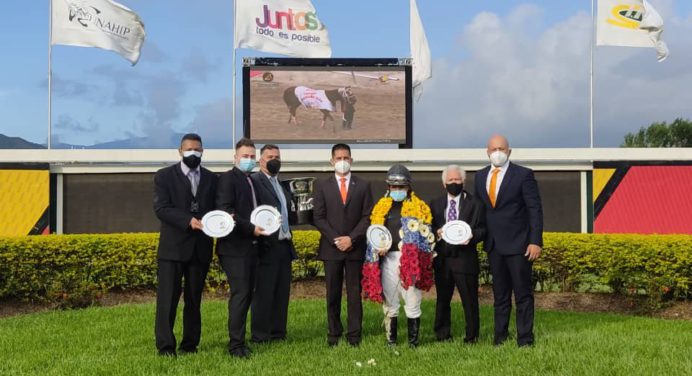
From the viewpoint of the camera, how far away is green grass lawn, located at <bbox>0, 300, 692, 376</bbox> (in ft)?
18.2

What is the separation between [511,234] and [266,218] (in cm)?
243

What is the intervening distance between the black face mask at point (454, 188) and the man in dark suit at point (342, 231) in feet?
2.73

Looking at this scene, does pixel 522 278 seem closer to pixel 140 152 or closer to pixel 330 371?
pixel 330 371

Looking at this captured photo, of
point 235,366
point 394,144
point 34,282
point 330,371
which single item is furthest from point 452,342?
point 394,144

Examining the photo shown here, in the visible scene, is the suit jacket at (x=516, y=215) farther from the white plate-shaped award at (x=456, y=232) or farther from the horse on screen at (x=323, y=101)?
the horse on screen at (x=323, y=101)

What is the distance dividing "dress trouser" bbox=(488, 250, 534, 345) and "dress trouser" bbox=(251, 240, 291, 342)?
225cm

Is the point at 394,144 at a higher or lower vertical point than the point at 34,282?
higher

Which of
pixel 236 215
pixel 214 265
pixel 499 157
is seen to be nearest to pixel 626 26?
pixel 499 157

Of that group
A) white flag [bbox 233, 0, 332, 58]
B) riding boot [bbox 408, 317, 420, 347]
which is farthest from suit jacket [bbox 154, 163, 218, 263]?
white flag [bbox 233, 0, 332, 58]

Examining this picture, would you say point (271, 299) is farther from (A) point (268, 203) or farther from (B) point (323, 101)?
(B) point (323, 101)

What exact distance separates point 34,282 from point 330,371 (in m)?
6.38

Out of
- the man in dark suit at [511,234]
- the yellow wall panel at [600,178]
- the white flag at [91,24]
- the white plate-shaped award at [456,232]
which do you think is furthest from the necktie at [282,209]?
the white flag at [91,24]

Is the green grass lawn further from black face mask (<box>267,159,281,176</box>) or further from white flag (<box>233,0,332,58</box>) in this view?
white flag (<box>233,0,332,58</box>)

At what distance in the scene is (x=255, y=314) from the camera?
6.96 meters
